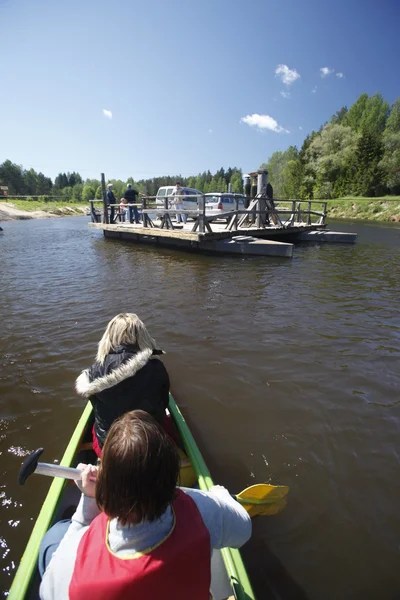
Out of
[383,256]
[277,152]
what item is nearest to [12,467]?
[383,256]

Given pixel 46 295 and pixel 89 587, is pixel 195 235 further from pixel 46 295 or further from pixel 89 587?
pixel 89 587

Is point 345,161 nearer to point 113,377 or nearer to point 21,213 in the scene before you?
point 21,213

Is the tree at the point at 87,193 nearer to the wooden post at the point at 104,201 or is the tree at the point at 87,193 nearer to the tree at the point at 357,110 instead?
the tree at the point at 357,110

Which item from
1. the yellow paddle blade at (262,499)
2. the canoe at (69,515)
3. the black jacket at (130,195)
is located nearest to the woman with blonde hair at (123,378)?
the canoe at (69,515)

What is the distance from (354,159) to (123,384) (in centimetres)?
5763

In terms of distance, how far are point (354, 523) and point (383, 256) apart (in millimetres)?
13982

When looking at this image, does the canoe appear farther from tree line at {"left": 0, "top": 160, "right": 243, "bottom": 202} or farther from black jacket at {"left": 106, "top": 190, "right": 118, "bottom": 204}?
tree line at {"left": 0, "top": 160, "right": 243, "bottom": 202}

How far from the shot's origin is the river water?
261 centimetres

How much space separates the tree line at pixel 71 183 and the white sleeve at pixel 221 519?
42799mm

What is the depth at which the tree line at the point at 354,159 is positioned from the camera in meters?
45.1

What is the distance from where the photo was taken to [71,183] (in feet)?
401

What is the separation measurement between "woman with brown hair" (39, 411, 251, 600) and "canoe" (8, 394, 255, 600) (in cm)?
81

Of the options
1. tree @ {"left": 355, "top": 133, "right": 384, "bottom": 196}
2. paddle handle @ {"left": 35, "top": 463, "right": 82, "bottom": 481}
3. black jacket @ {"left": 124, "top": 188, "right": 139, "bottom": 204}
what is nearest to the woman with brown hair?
paddle handle @ {"left": 35, "top": 463, "right": 82, "bottom": 481}

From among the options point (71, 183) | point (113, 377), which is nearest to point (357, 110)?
point (113, 377)
